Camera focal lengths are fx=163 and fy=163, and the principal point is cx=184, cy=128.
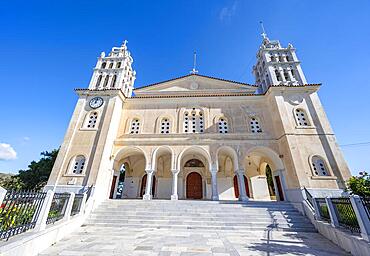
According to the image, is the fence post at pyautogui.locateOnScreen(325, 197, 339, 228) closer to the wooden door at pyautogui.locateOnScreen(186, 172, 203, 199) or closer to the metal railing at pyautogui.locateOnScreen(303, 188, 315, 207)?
the metal railing at pyautogui.locateOnScreen(303, 188, 315, 207)

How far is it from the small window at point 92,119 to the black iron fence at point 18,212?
8445 mm

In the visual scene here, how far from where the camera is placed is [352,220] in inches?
222

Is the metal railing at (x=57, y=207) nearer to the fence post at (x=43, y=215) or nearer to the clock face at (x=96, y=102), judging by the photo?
the fence post at (x=43, y=215)

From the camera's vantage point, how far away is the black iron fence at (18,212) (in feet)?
14.2

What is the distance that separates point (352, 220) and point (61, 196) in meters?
11.5

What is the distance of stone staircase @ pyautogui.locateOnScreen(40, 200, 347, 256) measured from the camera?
16.7 ft

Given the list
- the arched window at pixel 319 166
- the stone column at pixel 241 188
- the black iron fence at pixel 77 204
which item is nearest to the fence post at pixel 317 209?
the arched window at pixel 319 166

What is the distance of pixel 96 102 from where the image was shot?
14133 millimetres

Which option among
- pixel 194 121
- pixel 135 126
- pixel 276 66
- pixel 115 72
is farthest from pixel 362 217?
pixel 115 72

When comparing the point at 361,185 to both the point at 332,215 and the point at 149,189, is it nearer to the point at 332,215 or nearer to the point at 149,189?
the point at 332,215

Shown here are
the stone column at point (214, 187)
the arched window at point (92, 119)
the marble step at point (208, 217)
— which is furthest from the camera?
the arched window at point (92, 119)

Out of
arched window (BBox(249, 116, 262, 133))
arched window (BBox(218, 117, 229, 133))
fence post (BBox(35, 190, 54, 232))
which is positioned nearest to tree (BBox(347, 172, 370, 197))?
arched window (BBox(249, 116, 262, 133))

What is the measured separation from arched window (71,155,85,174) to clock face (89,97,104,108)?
4474 mm

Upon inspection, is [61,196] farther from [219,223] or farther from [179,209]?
[219,223]
